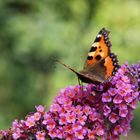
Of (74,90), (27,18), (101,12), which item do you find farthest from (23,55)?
(74,90)

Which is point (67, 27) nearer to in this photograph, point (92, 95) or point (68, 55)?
point (68, 55)

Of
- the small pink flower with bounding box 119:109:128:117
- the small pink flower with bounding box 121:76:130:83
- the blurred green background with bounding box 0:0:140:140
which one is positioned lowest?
the small pink flower with bounding box 119:109:128:117

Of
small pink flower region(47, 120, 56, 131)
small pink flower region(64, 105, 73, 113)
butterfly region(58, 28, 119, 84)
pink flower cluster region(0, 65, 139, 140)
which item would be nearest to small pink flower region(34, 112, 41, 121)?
pink flower cluster region(0, 65, 139, 140)

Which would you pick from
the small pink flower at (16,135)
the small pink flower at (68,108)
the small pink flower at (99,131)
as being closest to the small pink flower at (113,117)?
the small pink flower at (99,131)

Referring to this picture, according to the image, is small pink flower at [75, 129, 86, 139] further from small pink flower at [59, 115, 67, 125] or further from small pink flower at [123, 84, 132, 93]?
small pink flower at [123, 84, 132, 93]

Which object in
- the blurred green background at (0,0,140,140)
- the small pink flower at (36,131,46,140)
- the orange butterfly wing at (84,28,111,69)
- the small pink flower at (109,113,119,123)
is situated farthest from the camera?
the blurred green background at (0,0,140,140)

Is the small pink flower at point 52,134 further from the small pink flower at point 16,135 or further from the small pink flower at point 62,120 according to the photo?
the small pink flower at point 16,135

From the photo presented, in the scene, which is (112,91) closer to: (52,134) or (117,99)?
(117,99)
